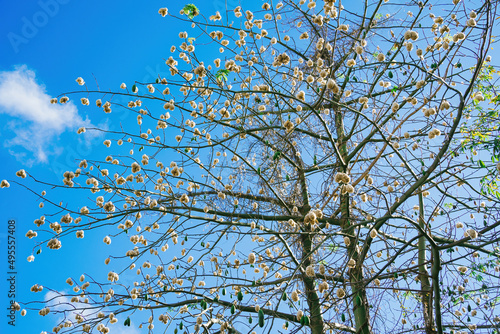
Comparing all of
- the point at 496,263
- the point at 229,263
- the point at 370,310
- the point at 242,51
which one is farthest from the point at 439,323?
the point at 242,51

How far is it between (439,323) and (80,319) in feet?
9.21

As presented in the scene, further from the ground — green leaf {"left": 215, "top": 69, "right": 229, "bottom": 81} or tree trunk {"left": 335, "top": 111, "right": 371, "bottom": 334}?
green leaf {"left": 215, "top": 69, "right": 229, "bottom": 81}

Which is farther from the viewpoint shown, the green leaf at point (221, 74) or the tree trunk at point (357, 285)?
the green leaf at point (221, 74)

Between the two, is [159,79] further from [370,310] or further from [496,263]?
[496,263]

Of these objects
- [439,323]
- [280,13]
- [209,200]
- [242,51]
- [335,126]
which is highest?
[280,13]

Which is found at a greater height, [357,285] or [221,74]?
[221,74]

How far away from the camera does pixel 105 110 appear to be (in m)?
3.67

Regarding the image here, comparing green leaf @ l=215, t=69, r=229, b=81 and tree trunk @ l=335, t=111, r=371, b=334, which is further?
green leaf @ l=215, t=69, r=229, b=81

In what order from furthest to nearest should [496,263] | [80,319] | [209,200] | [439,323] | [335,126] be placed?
[335,126] < [209,200] < [496,263] < [80,319] < [439,323]

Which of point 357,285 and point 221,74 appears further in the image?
point 221,74

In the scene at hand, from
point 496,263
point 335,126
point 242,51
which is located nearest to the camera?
point 496,263

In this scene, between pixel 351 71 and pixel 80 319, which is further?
pixel 351 71

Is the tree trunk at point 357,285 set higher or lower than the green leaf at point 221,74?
lower

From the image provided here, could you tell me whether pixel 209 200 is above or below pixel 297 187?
below
